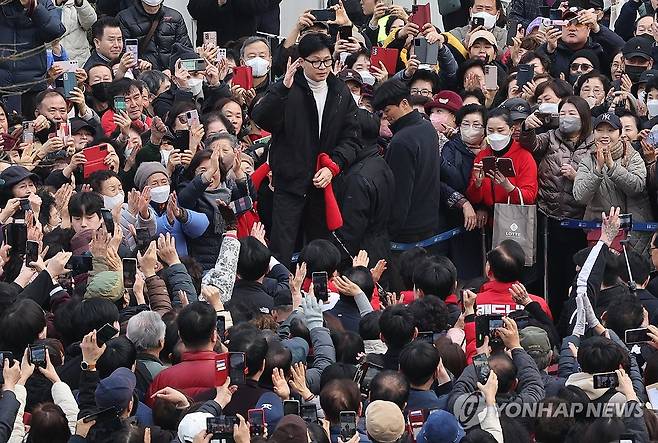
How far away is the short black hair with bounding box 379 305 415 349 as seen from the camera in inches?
372

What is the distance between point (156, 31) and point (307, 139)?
4.31 metres

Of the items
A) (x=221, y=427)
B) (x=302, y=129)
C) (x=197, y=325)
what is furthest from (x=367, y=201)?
(x=221, y=427)

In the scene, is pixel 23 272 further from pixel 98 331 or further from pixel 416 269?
pixel 416 269

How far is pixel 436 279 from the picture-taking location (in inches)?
419

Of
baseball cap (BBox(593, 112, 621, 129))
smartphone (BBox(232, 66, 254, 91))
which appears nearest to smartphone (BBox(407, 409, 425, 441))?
baseball cap (BBox(593, 112, 621, 129))

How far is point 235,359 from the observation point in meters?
8.55

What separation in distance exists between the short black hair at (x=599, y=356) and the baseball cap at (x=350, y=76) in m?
5.48

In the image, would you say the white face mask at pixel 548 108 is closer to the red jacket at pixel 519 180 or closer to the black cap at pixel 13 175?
the red jacket at pixel 519 180

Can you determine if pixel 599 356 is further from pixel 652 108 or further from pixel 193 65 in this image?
pixel 193 65

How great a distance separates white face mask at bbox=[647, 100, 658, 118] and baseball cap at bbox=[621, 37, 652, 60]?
44.8 inches

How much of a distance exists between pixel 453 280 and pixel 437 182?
7.90ft

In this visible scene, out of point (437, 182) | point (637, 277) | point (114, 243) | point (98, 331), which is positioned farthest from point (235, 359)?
point (437, 182)

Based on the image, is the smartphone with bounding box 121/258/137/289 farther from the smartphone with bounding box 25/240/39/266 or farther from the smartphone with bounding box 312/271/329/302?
the smartphone with bounding box 312/271/329/302

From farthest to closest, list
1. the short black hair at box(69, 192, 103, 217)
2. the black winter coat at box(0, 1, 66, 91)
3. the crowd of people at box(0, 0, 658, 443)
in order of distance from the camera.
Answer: the black winter coat at box(0, 1, 66, 91)
the short black hair at box(69, 192, 103, 217)
the crowd of people at box(0, 0, 658, 443)
